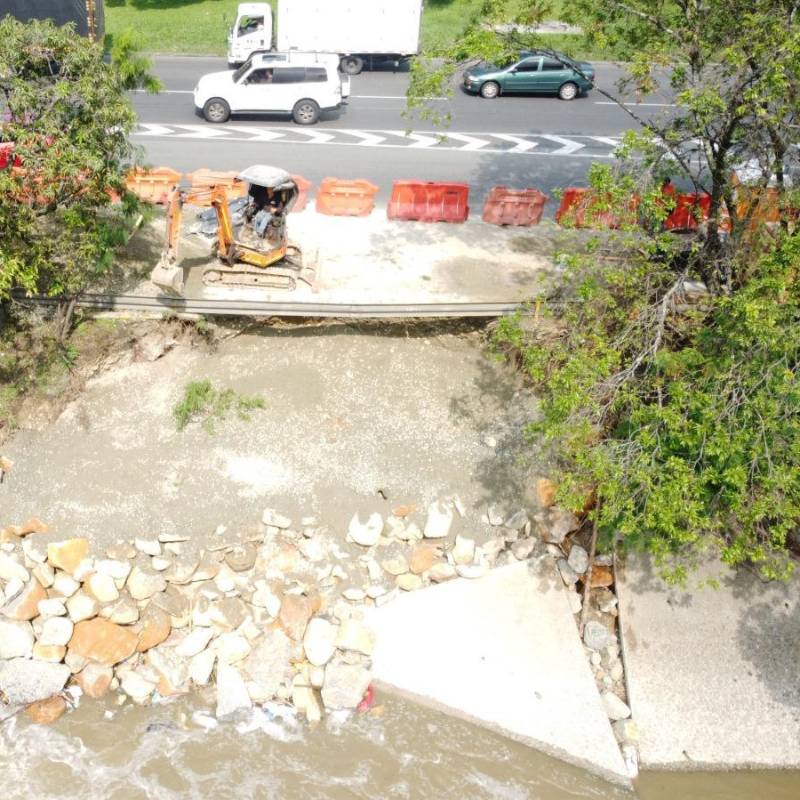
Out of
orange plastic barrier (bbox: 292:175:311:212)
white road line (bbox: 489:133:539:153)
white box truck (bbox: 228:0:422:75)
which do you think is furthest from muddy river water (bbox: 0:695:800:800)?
white box truck (bbox: 228:0:422:75)

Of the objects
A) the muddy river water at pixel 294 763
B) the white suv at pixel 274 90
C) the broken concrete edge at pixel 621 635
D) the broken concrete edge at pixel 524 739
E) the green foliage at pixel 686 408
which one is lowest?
the muddy river water at pixel 294 763

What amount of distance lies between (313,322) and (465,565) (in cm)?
463

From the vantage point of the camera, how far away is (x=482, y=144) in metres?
19.0

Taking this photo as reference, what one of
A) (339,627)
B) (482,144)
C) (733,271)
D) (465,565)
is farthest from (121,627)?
(482,144)

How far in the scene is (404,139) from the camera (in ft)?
62.9

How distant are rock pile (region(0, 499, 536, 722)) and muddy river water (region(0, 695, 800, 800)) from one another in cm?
30

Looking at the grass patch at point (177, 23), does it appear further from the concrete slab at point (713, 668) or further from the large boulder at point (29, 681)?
the concrete slab at point (713, 668)

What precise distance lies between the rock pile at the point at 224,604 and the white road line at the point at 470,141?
10668 millimetres

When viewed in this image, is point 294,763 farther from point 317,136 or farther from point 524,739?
point 317,136

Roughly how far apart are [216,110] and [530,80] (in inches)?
349

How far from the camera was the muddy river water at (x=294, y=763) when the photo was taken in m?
9.10

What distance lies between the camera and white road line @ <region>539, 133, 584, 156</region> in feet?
61.0

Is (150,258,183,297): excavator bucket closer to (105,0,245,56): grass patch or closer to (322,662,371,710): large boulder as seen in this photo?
(322,662,371,710): large boulder

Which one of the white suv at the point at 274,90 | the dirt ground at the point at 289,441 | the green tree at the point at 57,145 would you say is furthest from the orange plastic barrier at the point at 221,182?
the white suv at the point at 274,90
